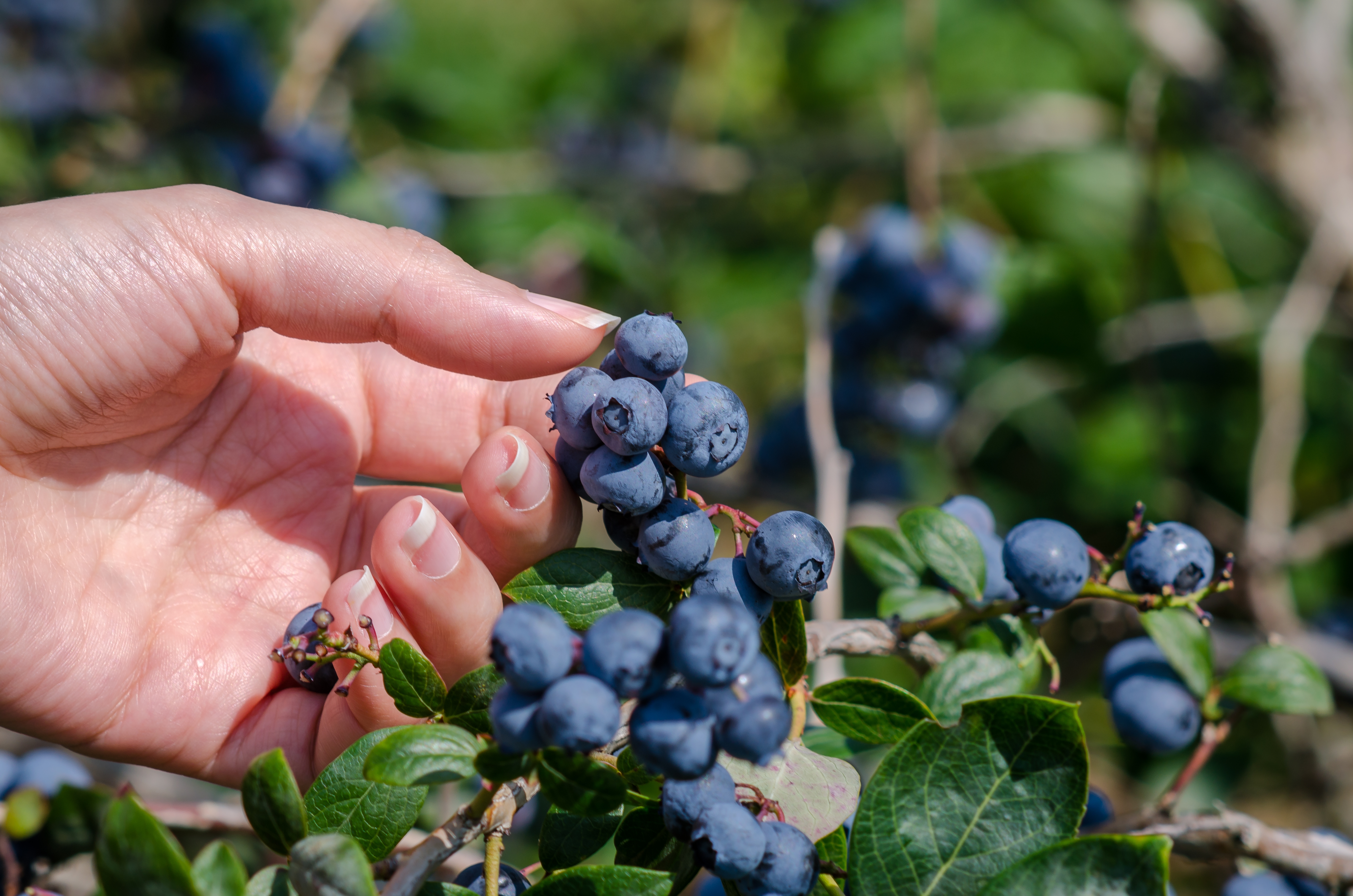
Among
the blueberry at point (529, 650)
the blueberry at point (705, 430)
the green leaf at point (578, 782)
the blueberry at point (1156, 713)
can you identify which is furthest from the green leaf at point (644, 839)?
the blueberry at point (1156, 713)

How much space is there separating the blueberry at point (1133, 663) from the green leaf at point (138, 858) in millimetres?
1237

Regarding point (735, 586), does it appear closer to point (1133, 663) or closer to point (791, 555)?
point (791, 555)

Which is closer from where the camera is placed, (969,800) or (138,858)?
(138,858)

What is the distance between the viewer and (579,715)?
0.70 m

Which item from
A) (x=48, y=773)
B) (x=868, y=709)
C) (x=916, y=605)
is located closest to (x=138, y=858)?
(x=868, y=709)

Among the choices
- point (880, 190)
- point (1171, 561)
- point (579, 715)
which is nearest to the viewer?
point (579, 715)

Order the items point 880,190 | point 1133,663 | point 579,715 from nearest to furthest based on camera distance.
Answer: point 579,715 → point 1133,663 → point 880,190

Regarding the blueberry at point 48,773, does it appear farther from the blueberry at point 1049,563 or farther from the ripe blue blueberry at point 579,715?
the blueberry at point 1049,563

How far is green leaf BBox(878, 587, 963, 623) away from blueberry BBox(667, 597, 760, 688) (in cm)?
48

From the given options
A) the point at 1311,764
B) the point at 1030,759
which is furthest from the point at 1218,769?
the point at 1030,759

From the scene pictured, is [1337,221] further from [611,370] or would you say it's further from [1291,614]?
[611,370]

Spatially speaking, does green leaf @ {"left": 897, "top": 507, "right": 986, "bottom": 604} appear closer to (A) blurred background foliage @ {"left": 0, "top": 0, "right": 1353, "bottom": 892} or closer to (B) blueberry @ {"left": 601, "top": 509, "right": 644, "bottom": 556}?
(B) blueberry @ {"left": 601, "top": 509, "right": 644, "bottom": 556}

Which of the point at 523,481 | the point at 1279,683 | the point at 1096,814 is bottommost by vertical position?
the point at 1096,814

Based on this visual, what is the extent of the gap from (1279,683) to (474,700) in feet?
3.38
